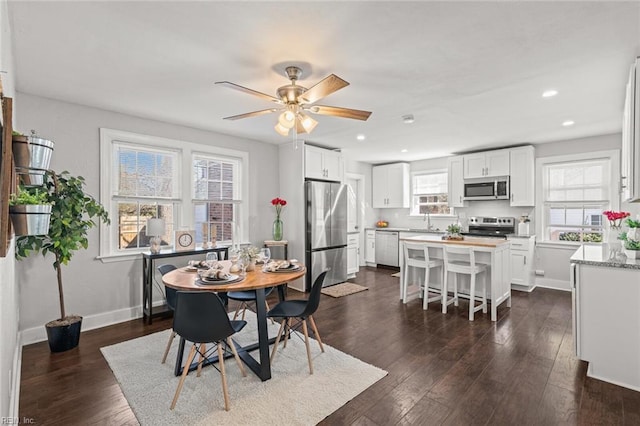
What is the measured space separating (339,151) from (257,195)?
191cm

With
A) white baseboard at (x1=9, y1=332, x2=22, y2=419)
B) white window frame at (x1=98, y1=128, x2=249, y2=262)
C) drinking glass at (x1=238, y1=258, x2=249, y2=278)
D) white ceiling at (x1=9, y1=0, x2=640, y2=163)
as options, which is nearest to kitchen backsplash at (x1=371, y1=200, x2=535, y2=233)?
white ceiling at (x1=9, y1=0, x2=640, y2=163)

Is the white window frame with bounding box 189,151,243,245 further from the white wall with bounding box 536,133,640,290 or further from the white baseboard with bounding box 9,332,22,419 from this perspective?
the white wall with bounding box 536,133,640,290

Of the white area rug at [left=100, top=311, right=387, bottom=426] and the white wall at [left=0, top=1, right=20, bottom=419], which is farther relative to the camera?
the white area rug at [left=100, top=311, right=387, bottom=426]

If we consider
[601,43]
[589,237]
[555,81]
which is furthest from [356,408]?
[589,237]

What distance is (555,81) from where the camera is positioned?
2.87 metres

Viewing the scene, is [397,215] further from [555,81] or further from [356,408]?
[356,408]

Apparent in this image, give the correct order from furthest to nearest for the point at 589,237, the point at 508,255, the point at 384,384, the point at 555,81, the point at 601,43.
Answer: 1. the point at 589,237
2. the point at 508,255
3. the point at 555,81
4. the point at 384,384
5. the point at 601,43

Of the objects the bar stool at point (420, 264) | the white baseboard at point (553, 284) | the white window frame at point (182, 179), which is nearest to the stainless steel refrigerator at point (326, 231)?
the white window frame at point (182, 179)

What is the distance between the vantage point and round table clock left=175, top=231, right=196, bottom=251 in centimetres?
401

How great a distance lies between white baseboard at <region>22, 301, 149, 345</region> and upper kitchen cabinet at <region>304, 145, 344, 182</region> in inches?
121

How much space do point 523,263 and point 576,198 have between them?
4.76 ft

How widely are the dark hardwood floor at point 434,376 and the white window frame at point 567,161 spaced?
5.83 feet

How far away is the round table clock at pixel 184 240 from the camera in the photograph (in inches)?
158

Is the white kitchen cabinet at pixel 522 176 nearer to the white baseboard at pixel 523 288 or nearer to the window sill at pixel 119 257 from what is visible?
the white baseboard at pixel 523 288
